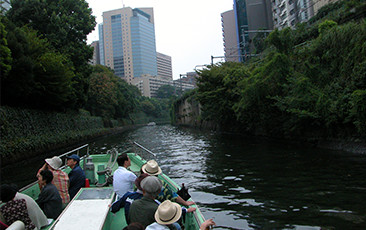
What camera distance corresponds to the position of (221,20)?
9581 cm

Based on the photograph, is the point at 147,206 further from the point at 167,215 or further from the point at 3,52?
the point at 3,52

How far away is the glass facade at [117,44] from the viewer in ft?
497

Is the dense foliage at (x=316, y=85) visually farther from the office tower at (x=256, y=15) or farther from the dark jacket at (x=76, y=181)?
the office tower at (x=256, y=15)

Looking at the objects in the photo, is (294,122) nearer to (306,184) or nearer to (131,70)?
(306,184)

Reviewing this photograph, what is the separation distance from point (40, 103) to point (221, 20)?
83.0 meters

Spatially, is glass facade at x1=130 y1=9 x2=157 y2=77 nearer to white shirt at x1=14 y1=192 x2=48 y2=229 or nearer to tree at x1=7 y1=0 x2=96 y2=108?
tree at x1=7 y1=0 x2=96 y2=108

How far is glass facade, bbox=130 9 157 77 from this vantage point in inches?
5940

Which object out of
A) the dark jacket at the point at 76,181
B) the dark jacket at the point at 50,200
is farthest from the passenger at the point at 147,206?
the dark jacket at the point at 76,181

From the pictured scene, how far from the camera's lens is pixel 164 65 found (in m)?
184

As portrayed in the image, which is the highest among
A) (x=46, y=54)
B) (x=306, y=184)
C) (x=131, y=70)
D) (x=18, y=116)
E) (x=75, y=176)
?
(x=131, y=70)

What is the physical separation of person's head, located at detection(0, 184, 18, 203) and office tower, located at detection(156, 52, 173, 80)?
172 m

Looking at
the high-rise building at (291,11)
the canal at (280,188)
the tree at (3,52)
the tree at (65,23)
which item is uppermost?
the high-rise building at (291,11)

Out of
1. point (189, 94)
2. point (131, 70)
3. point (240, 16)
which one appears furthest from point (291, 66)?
point (131, 70)

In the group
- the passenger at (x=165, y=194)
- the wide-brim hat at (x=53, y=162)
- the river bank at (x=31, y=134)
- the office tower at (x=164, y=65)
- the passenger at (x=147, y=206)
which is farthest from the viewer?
the office tower at (x=164, y=65)
